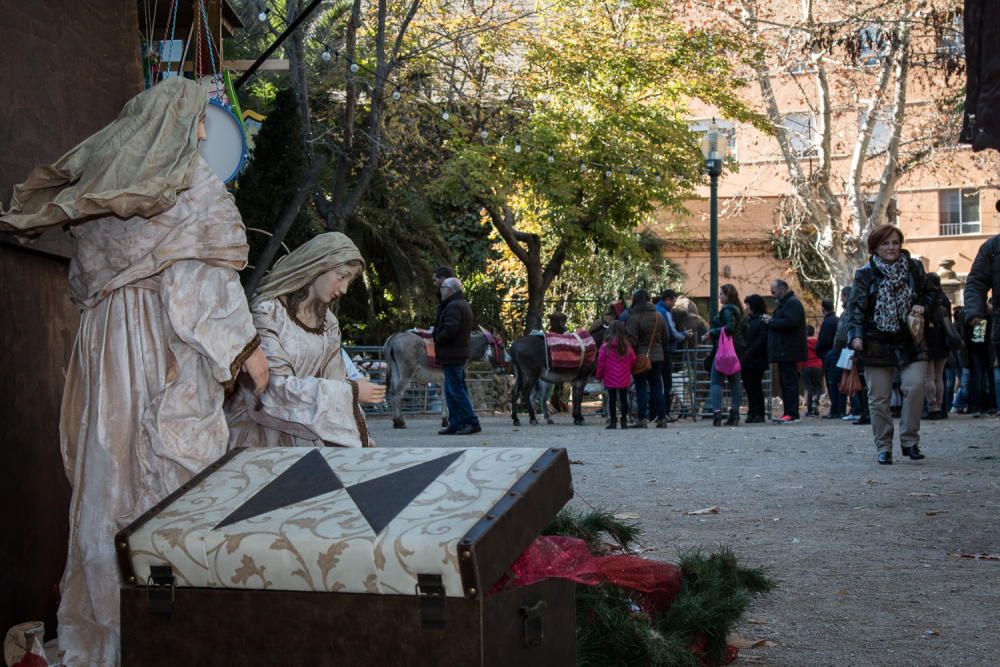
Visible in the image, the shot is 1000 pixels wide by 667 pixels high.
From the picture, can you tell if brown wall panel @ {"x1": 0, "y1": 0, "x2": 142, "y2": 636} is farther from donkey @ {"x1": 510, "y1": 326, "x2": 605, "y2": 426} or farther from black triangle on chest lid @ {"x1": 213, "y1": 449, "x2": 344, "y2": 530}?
donkey @ {"x1": 510, "y1": 326, "x2": 605, "y2": 426}

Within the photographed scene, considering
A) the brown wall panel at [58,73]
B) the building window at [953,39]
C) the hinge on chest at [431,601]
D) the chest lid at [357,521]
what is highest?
the building window at [953,39]

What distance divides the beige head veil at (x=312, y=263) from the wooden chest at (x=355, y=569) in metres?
1.78

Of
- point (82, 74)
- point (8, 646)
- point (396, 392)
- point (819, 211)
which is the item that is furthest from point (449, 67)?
point (8, 646)

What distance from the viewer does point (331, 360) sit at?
5148 mm

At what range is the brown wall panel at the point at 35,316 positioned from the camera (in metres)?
4.21

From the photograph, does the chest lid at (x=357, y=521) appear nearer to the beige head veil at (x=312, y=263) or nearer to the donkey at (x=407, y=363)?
the beige head veil at (x=312, y=263)

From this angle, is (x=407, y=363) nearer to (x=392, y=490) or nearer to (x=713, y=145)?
(x=713, y=145)

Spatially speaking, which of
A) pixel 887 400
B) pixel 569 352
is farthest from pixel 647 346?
pixel 887 400

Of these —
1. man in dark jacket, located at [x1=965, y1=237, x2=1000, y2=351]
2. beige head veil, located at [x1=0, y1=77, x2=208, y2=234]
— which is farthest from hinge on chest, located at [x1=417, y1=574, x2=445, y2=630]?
man in dark jacket, located at [x1=965, y1=237, x2=1000, y2=351]

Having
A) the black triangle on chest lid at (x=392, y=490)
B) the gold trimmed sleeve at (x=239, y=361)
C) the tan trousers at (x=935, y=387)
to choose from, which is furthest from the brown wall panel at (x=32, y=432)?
the tan trousers at (x=935, y=387)

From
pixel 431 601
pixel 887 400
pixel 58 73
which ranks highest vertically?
pixel 58 73

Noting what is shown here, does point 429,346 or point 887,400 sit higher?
A: point 429,346

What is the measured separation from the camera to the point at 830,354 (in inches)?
768

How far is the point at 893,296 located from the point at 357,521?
810cm
